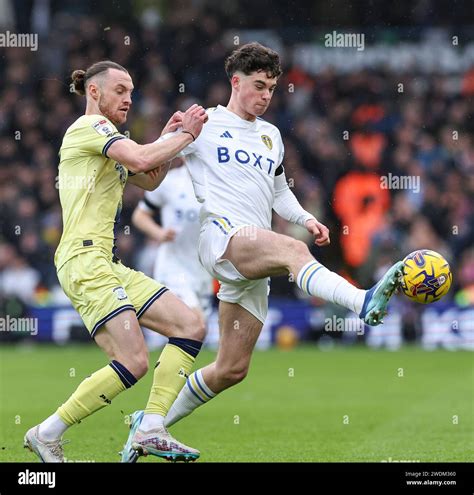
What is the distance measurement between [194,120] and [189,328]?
137cm

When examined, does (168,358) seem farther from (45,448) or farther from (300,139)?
(300,139)

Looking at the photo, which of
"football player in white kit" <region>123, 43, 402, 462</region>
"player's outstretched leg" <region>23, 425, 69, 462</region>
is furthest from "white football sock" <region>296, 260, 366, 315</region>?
"player's outstretched leg" <region>23, 425, 69, 462</region>

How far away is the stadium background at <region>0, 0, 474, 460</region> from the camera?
61.2 ft

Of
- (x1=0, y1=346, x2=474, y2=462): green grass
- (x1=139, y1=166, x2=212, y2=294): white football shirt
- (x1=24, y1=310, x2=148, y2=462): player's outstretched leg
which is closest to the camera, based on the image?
(x1=24, y1=310, x2=148, y2=462): player's outstretched leg

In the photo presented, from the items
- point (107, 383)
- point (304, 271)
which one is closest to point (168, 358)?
point (107, 383)

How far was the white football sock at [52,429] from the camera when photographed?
7059mm

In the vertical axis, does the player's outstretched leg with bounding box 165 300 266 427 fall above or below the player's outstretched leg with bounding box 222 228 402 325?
below

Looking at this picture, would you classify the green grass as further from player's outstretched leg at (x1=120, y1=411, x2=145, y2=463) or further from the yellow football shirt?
the yellow football shirt

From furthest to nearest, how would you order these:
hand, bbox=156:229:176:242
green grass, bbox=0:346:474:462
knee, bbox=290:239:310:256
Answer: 1. hand, bbox=156:229:176:242
2. green grass, bbox=0:346:474:462
3. knee, bbox=290:239:310:256

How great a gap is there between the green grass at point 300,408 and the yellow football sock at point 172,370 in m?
0.91

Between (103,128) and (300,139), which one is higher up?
(300,139)

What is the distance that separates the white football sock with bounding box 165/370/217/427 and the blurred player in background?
63 cm

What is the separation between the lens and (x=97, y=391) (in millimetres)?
7059

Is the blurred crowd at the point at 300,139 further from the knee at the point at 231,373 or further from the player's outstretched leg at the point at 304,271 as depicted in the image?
the player's outstretched leg at the point at 304,271
